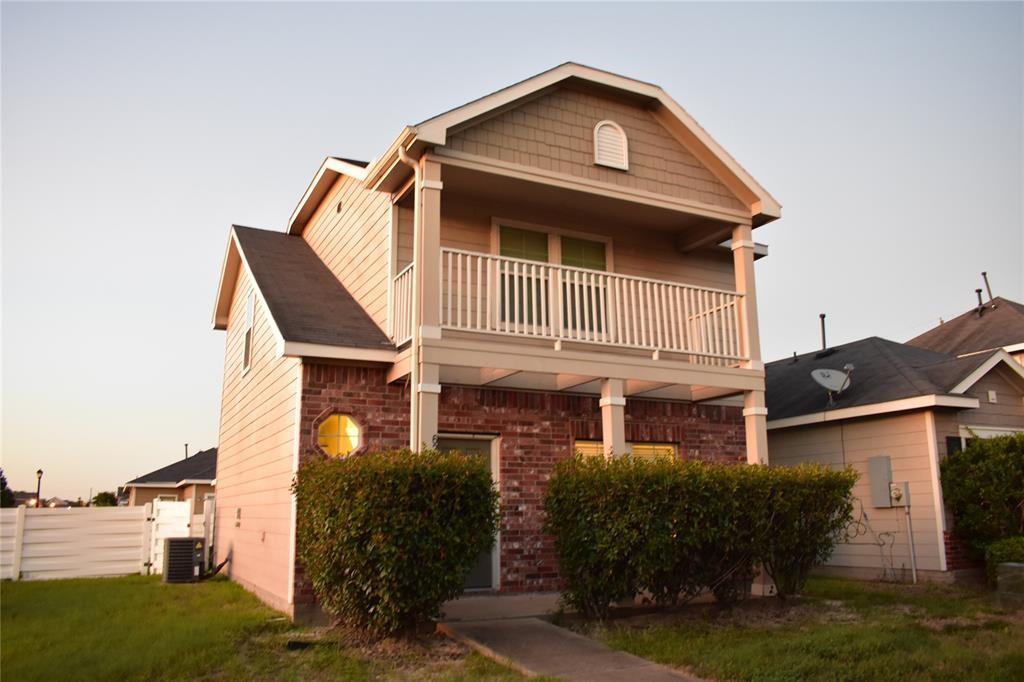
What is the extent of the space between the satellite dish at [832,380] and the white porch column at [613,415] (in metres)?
4.60

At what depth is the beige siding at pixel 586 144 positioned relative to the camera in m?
10.1

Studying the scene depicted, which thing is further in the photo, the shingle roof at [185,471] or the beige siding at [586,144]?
the shingle roof at [185,471]

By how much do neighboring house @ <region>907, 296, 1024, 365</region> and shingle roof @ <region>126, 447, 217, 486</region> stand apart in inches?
839

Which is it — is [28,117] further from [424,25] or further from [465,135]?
[465,135]

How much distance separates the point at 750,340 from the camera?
36.4ft

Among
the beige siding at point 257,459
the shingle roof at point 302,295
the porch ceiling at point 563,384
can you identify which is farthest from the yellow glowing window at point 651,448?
the beige siding at point 257,459

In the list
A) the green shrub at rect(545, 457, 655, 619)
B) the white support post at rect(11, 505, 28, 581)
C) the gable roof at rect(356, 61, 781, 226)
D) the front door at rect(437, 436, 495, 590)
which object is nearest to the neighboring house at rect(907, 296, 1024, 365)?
the gable roof at rect(356, 61, 781, 226)

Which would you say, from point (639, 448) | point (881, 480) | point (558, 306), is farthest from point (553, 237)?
point (881, 480)

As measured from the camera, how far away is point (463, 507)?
23.9 feet

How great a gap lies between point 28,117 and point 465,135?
25.5ft

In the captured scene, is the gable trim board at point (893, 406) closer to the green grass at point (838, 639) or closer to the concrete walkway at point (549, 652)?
the green grass at point (838, 639)

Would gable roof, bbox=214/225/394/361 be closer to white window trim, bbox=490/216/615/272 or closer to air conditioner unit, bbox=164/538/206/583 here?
white window trim, bbox=490/216/615/272

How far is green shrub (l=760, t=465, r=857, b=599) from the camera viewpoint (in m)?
8.73

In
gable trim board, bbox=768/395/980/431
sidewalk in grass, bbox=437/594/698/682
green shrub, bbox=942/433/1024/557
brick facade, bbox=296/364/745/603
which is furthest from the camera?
gable trim board, bbox=768/395/980/431
